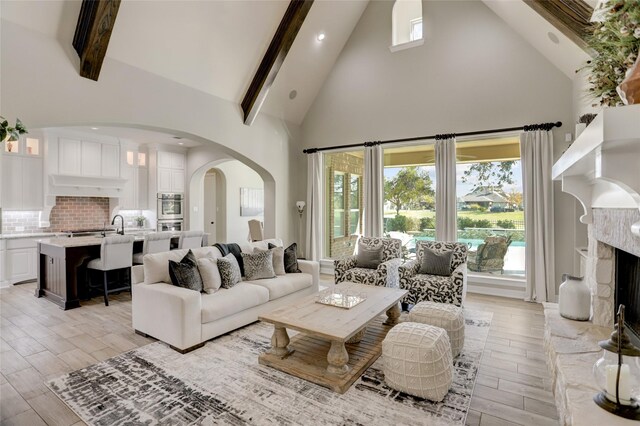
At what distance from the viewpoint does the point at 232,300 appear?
3.54m

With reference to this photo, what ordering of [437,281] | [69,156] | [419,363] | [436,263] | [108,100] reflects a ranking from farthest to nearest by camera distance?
[69,156] → [436,263] → [437,281] → [108,100] → [419,363]

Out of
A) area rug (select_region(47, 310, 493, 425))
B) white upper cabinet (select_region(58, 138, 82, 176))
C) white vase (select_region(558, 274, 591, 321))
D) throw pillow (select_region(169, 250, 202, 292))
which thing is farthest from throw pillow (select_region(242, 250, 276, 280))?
white upper cabinet (select_region(58, 138, 82, 176))

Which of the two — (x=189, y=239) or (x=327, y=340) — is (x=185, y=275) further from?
(x=189, y=239)

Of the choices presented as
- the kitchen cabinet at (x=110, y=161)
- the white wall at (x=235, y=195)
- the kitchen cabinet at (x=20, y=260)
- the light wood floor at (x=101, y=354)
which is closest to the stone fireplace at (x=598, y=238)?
the light wood floor at (x=101, y=354)

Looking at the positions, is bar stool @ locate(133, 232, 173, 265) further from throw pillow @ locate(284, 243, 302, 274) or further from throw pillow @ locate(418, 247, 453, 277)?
throw pillow @ locate(418, 247, 453, 277)

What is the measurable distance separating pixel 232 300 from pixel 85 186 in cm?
588

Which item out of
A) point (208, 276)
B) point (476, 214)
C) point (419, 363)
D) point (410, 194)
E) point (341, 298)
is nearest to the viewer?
point (419, 363)

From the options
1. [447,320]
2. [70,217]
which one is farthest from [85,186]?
[447,320]

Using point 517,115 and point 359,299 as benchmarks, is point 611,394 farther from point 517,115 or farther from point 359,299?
point 517,115

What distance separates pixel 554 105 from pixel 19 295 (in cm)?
882

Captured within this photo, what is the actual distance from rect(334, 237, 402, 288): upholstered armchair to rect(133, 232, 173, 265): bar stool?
2.93m

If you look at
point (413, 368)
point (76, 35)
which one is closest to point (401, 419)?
point (413, 368)

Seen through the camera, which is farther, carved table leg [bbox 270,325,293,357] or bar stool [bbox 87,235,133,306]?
bar stool [bbox 87,235,133,306]

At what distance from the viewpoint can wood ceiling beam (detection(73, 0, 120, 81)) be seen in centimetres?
333
